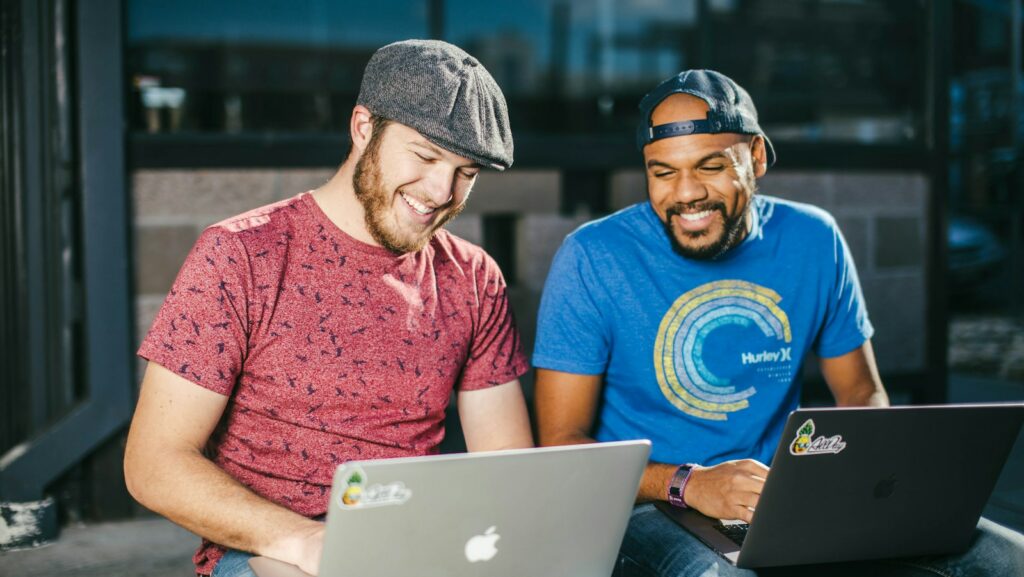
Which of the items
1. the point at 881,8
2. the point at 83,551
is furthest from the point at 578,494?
the point at 881,8

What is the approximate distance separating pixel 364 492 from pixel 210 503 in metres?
0.55

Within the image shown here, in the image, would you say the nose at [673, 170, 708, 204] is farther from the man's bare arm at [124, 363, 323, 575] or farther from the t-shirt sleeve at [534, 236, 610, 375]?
the man's bare arm at [124, 363, 323, 575]

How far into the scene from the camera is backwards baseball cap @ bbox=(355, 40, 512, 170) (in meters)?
1.98

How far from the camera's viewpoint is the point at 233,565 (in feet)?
6.09

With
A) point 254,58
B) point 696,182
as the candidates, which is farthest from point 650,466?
point 254,58

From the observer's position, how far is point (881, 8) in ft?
16.5

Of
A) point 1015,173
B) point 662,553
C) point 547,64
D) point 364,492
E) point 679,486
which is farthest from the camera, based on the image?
point 1015,173

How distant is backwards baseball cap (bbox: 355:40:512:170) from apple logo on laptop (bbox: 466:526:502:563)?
80 cm

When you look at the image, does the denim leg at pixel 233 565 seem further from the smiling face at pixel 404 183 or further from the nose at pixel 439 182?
the nose at pixel 439 182

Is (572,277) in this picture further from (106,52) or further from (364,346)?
(106,52)

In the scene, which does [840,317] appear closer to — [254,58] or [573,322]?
[573,322]

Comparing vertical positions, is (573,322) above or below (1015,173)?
above

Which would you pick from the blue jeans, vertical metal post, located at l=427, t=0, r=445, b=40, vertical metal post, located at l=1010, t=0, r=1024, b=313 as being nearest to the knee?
the blue jeans

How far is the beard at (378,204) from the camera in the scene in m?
2.07
